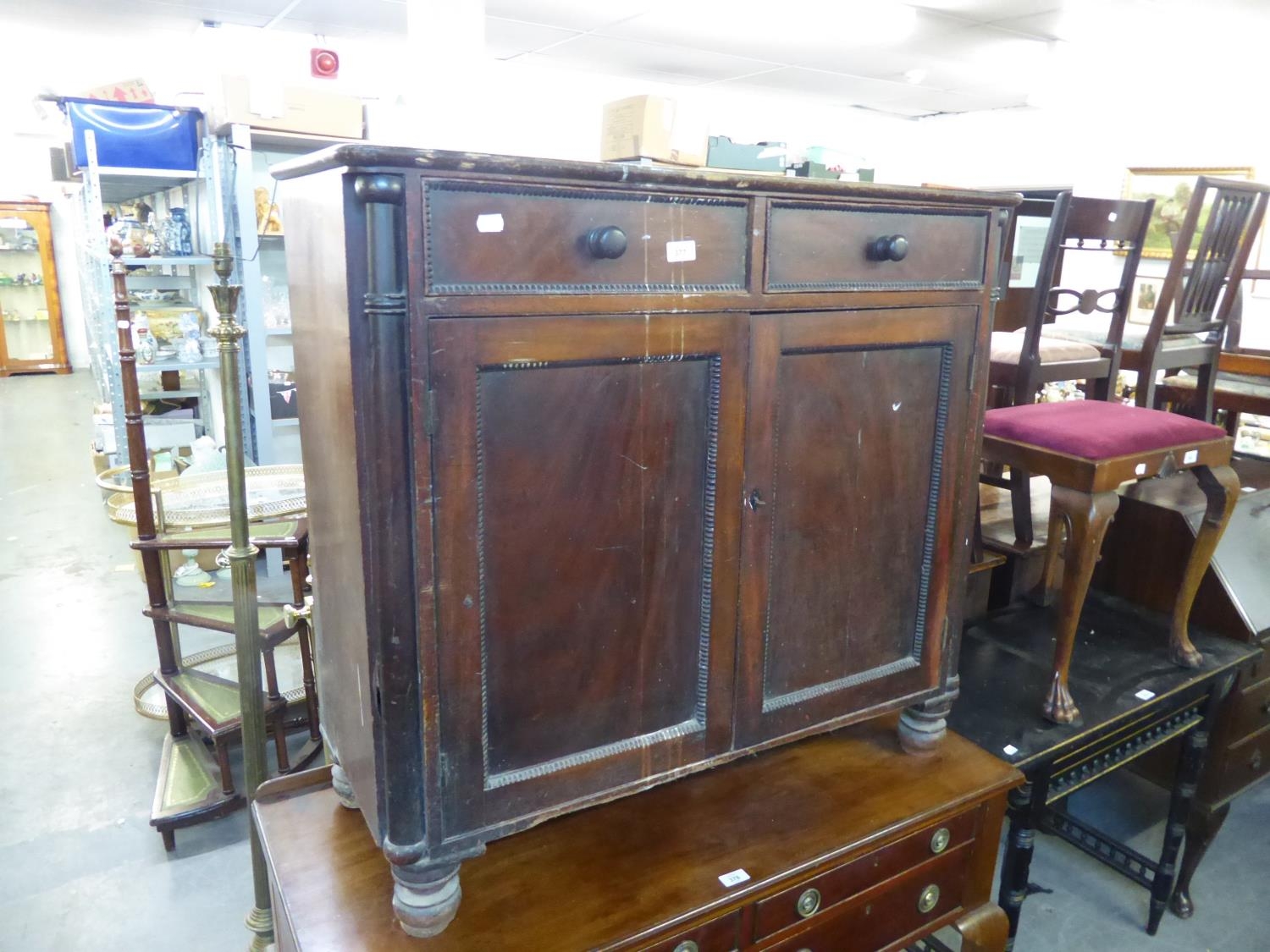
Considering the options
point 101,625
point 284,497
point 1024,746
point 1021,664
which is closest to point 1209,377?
point 1021,664

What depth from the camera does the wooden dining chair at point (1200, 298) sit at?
2.50 m

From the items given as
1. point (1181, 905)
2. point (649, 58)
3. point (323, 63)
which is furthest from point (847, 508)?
point (649, 58)

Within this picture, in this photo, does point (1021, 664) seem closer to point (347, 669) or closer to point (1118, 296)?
point (1118, 296)

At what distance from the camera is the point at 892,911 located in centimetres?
143

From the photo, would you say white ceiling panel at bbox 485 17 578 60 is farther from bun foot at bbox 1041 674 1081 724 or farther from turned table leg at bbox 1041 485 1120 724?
bun foot at bbox 1041 674 1081 724

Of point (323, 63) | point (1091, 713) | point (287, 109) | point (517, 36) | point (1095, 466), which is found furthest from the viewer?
point (517, 36)

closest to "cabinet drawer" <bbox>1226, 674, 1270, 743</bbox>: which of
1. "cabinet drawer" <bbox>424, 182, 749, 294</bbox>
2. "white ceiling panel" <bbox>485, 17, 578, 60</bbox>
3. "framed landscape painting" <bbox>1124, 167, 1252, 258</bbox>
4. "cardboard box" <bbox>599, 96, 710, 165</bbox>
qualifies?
"cabinet drawer" <bbox>424, 182, 749, 294</bbox>

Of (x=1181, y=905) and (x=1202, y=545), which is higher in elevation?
(x=1202, y=545)

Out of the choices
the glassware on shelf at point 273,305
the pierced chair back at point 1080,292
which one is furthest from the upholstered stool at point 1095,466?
the glassware on shelf at point 273,305

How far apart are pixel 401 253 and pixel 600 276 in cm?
23

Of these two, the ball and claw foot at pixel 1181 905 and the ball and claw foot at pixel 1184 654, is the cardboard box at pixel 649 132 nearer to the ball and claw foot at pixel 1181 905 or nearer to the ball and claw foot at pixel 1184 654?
the ball and claw foot at pixel 1184 654

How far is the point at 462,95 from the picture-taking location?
384 centimetres

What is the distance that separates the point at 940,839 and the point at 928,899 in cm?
12

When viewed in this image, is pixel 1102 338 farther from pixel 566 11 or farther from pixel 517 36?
pixel 517 36
